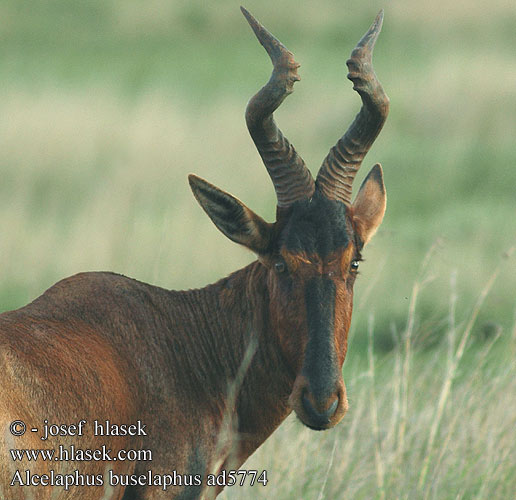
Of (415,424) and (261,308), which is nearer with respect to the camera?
(261,308)

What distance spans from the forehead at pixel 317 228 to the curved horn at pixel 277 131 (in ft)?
0.42

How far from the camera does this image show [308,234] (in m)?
6.76

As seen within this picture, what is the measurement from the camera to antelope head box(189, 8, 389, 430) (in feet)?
21.0

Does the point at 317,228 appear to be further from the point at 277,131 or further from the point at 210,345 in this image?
the point at 210,345

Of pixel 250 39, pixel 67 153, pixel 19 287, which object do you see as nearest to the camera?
pixel 19 287

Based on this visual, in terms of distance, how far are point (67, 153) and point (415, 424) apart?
37.4ft

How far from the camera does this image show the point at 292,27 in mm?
33875

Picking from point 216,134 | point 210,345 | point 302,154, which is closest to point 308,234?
point 210,345

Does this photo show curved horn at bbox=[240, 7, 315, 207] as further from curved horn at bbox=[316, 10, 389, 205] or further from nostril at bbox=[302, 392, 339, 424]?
nostril at bbox=[302, 392, 339, 424]

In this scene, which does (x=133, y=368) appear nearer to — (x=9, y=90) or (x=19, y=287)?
(x=19, y=287)

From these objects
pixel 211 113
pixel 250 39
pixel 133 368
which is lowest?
pixel 133 368

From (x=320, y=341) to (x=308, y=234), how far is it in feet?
2.31

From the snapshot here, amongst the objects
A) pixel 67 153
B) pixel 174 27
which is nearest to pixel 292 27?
pixel 174 27

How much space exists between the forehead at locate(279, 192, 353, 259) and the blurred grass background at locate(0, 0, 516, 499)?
5.11 feet
